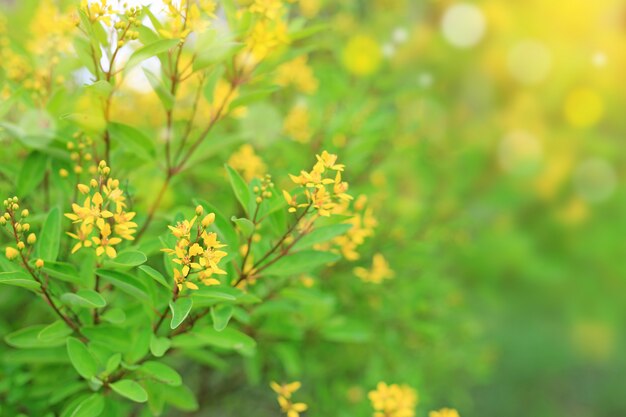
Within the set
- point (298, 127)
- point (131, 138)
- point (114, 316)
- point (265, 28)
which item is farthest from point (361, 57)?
point (114, 316)

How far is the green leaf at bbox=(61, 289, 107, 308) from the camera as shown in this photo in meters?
1.09

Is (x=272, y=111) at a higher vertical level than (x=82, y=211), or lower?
higher

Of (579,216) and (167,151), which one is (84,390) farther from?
(579,216)

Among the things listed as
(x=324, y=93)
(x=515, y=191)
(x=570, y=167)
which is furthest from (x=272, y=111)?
(x=570, y=167)

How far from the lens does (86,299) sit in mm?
1099

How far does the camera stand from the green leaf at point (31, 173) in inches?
53.9

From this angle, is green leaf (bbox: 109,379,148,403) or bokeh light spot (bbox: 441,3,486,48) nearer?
green leaf (bbox: 109,379,148,403)

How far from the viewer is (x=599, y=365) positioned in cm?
671

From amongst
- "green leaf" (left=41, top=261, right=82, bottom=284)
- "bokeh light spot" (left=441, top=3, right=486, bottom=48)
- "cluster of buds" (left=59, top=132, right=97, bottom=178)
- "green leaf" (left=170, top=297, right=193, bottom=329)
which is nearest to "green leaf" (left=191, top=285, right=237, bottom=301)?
"green leaf" (left=170, top=297, right=193, bottom=329)

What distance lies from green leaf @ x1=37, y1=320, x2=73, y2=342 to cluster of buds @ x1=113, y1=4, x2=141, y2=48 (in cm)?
51

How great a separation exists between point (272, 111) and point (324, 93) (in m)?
0.33

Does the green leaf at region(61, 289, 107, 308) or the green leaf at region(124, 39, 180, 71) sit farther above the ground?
the green leaf at region(124, 39, 180, 71)

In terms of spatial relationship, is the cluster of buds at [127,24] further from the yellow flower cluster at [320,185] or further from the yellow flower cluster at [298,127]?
the yellow flower cluster at [298,127]

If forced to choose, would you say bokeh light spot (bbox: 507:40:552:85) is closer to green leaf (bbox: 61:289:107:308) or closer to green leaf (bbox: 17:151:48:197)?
green leaf (bbox: 17:151:48:197)
